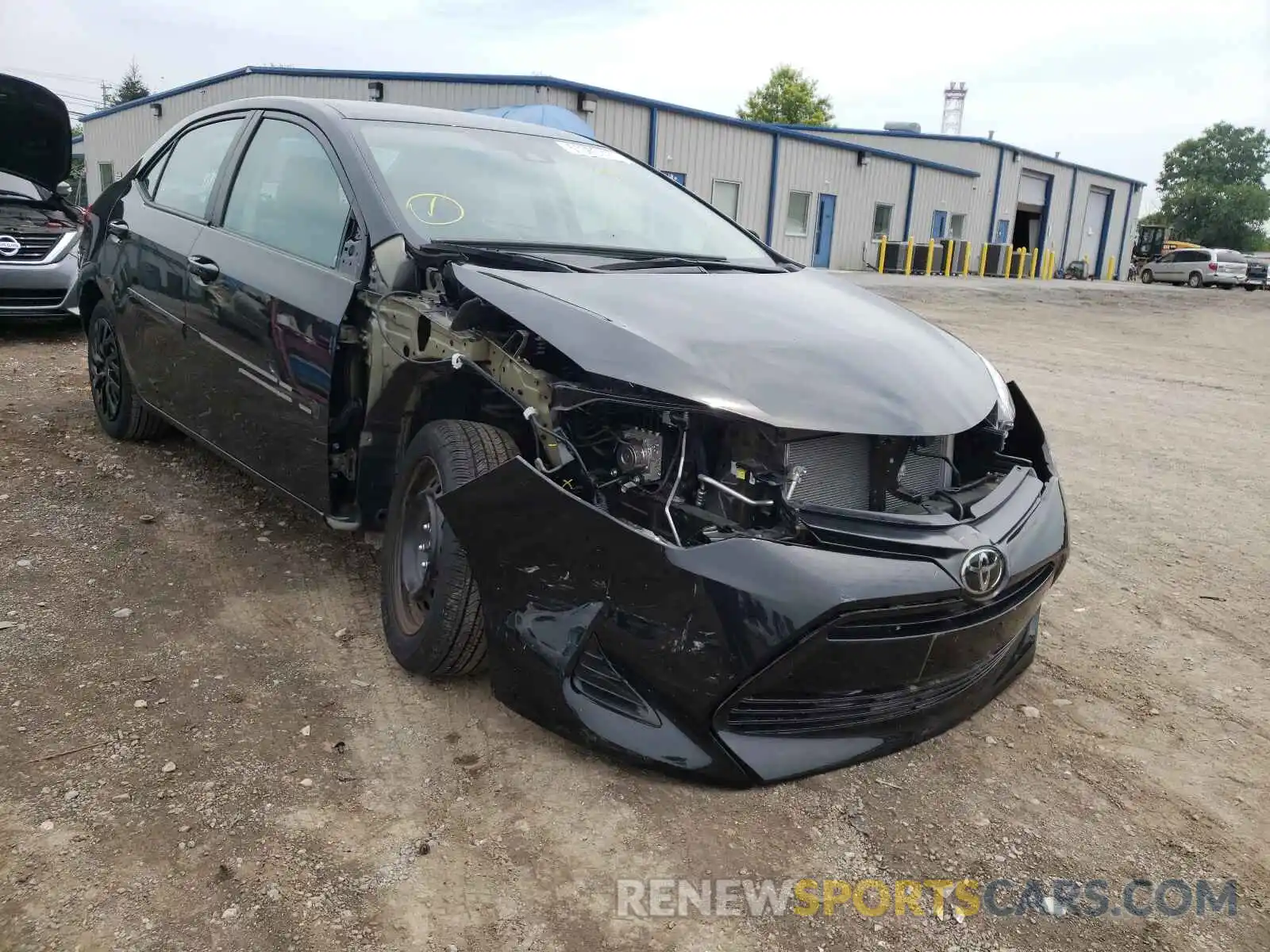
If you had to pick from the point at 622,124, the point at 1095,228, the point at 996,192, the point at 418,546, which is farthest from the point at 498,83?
the point at 1095,228

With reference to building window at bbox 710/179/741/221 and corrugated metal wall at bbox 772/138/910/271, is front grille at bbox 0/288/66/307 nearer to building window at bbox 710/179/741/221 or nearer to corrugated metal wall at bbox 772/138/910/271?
building window at bbox 710/179/741/221

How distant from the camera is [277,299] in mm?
3176

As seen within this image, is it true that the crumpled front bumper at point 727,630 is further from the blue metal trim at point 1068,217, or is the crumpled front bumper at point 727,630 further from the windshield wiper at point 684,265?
the blue metal trim at point 1068,217

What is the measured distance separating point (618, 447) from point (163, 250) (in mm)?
2701

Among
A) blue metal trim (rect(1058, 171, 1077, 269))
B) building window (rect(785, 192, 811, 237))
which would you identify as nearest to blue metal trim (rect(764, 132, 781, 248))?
building window (rect(785, 192, 811, 237))

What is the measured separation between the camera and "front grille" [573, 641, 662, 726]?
2.15m

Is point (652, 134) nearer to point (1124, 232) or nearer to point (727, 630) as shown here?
point (727, 630)

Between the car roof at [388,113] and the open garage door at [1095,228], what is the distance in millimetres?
45690

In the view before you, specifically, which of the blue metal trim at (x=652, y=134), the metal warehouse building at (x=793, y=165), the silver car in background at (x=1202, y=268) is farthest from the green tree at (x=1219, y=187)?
the blue metal trim at (x=652, y=134)

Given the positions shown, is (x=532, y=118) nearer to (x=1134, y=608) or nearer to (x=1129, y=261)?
(x=1134, y=608)

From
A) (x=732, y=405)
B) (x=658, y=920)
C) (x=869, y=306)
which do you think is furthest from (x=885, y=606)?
(x=869, y=306)

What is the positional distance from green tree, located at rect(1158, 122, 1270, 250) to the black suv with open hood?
78.9 meters

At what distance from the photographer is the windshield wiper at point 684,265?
3.03 m

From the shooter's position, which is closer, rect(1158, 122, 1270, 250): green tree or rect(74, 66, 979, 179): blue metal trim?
rect(74, 66, 979, 179): blue metal trim
